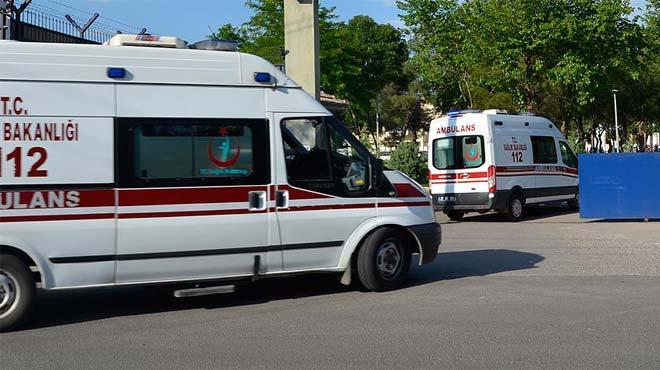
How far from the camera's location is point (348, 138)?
8.65 metres

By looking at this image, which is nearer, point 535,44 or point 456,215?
point 456,215

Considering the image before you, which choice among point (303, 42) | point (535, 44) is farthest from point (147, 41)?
point (535, 44)

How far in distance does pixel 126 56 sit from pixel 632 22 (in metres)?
26.5

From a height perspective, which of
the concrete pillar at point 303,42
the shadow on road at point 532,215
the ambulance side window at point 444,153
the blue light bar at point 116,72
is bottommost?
the shadow on road at point 532,215

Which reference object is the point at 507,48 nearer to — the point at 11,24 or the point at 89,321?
the point at 11,24

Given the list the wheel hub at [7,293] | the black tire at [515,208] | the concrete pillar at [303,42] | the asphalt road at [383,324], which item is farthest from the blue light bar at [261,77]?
the black tire at [515,208]

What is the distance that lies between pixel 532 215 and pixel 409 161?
884 cm

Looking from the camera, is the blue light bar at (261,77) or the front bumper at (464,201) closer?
the blue light bar at (261,77)

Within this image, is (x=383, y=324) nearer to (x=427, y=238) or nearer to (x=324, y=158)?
(x=427, y=238)

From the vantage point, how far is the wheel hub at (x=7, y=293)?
23.5ft

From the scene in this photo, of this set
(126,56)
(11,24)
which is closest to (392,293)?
(126,56)

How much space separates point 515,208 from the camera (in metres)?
18.5

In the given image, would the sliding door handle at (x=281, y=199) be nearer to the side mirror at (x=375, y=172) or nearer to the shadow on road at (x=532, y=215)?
the side mirror at (x=375, y=172)

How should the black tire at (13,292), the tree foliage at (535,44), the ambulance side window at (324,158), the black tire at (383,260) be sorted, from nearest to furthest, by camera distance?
the black tire at (13,292) < the ambulance side window at (324,158) < the black tire at (383,260) < the tree foliage at (535,44)
